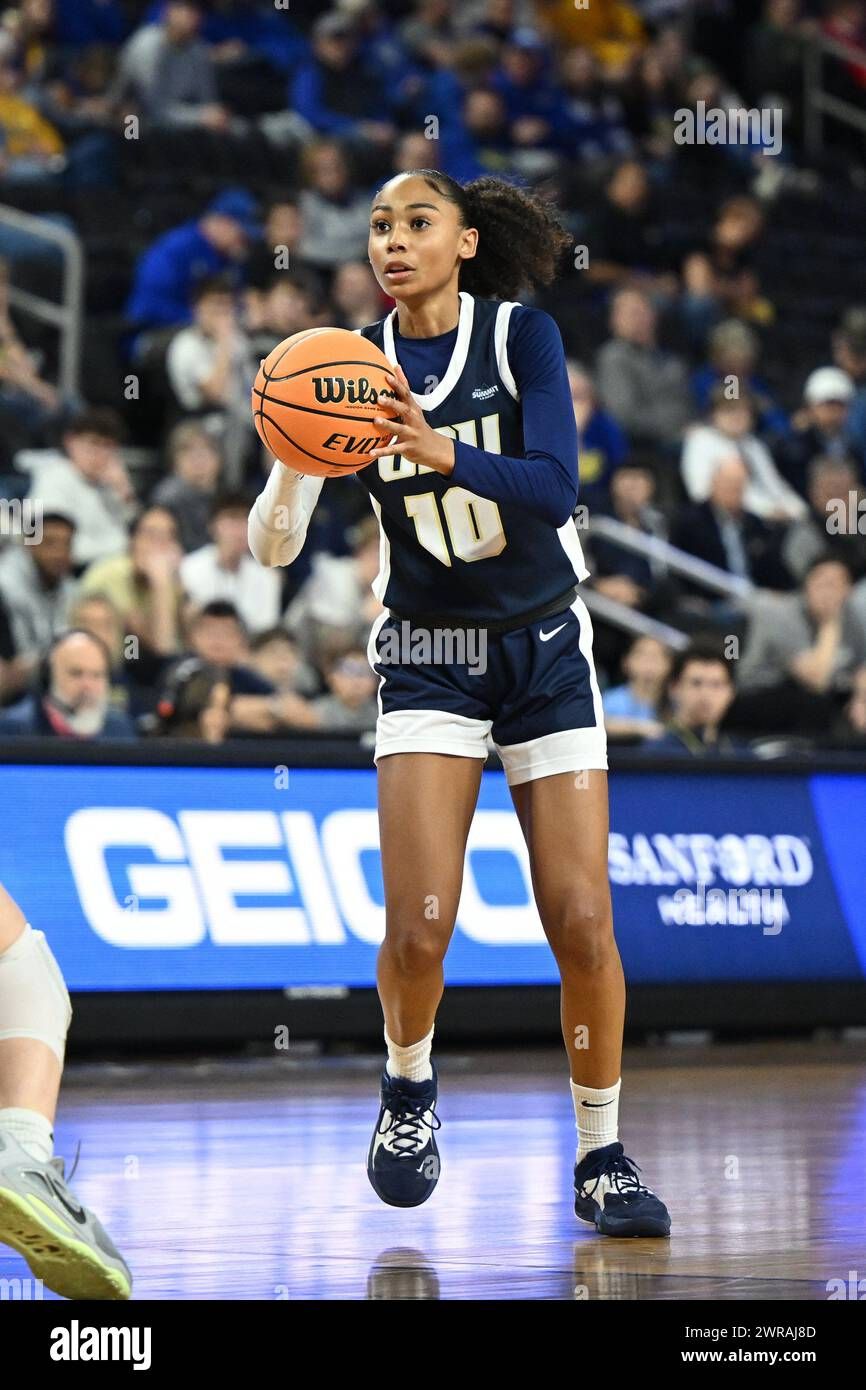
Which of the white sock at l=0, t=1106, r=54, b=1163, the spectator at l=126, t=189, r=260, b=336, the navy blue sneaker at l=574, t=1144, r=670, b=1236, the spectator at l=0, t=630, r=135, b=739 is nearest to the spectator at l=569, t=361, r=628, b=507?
the spectator at l=126, t=189, r=260, b=336

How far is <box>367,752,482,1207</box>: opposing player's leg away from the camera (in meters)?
5.14

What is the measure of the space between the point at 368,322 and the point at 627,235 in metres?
3.94

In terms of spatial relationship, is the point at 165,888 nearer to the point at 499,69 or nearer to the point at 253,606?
the point at 253,606

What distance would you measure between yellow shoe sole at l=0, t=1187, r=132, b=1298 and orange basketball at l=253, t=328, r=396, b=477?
1.71m

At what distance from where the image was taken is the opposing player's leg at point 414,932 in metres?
5.14

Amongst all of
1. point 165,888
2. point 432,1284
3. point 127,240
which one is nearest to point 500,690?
point 432,1284

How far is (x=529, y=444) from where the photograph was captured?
502 cm

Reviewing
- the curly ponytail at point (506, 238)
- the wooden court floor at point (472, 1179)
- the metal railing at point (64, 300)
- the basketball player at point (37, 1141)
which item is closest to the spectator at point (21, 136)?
the metal railing at point (64, 300)

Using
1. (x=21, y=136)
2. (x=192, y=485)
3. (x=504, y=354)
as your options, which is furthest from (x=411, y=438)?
(x=21, y=136)

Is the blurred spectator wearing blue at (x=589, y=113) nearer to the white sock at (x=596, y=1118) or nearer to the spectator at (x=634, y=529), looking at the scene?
the spectator at (x=634, y=529)

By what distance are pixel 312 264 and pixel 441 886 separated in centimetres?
1027

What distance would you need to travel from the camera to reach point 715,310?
54.2ft

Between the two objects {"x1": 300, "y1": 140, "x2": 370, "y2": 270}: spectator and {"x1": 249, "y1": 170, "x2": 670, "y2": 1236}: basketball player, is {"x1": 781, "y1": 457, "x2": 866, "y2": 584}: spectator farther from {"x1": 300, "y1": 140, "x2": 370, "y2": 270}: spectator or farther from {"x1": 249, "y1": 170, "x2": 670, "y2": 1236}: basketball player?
{"x1": 249, "y1": 170, "x2": 670, "y2": 1236}: basketball player
